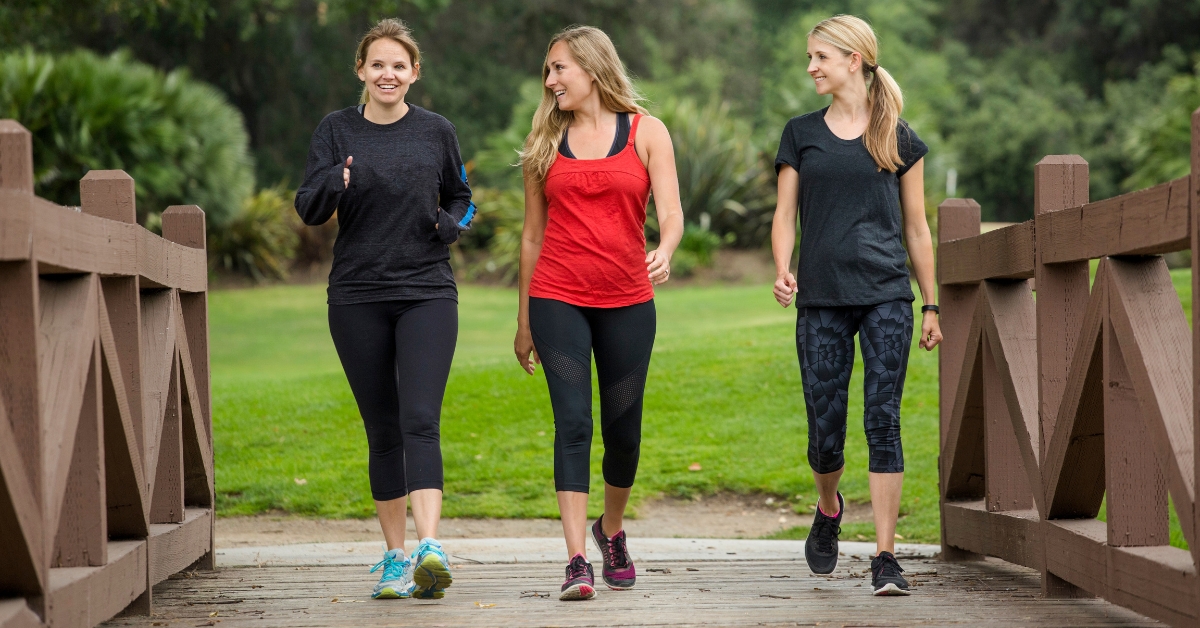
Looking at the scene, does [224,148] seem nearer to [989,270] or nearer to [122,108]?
[122,108]

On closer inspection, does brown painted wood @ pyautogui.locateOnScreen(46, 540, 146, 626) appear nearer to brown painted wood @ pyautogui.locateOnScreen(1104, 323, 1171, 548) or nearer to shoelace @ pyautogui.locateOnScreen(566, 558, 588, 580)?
shoelace @ pyautogui.locateOnScreen(566, 558, 588, 580)

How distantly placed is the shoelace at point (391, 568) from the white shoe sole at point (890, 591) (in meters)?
1.54

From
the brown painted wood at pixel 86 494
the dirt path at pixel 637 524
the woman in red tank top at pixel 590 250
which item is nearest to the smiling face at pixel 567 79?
the woman in red tank top at pixel 590 250

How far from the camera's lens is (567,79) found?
14.1 feet

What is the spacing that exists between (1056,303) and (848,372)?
2.60ft

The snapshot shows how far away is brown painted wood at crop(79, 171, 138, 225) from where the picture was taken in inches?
156

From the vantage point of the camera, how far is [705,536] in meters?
7.06

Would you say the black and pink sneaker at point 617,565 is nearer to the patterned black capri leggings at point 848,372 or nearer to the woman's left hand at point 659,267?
the patterned black capri leggings at point 848,372

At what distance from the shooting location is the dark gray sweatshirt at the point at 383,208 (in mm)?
4234

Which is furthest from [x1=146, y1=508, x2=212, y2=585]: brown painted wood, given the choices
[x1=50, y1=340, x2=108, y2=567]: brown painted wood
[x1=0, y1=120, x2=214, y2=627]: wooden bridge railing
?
[x1=50, y1=340, x2=108, y2=567]: brown painted wood

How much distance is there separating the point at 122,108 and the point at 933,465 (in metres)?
11.3

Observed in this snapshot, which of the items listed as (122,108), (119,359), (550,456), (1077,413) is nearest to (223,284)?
(122,108)

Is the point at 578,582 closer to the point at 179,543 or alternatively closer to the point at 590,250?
the point at 590,250

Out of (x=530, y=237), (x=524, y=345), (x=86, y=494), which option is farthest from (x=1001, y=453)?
(x=86, y=494)
